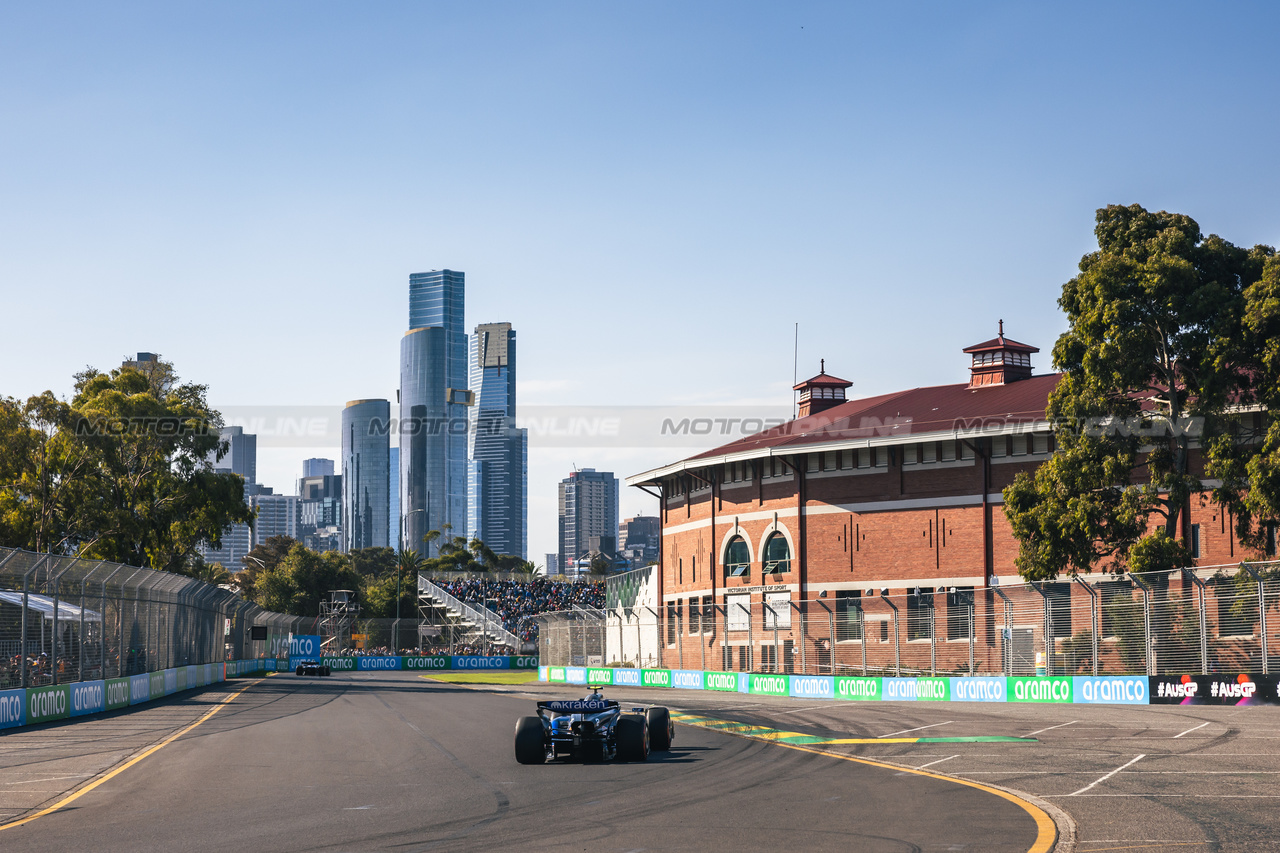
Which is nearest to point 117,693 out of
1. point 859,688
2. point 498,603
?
point 859,688

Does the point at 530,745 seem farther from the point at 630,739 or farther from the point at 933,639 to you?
the point at 933,639

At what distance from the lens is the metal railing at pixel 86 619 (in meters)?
25.0

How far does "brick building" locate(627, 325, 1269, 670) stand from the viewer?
48.3 m

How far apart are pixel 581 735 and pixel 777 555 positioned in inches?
1525

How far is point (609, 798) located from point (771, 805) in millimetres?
1882

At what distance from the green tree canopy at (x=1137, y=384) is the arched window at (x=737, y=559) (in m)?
19.5

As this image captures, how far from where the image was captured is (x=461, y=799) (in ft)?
45.4

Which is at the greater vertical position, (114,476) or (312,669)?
(114,476)

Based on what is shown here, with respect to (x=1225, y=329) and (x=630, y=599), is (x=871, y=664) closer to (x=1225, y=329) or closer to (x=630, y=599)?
(x=1225, y=329)

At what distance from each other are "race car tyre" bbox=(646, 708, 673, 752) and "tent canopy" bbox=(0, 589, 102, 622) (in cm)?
1344

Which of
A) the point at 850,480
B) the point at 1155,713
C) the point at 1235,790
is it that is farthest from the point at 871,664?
the point at 1235,790

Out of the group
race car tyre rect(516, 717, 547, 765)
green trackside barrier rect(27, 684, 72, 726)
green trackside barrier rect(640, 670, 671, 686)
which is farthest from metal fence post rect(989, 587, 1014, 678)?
green trackside barrier rect(27, 684, 72, 726)

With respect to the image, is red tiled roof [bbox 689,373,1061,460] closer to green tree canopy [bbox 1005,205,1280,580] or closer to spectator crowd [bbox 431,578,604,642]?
green tree canopy [bbox 1005,205,1280,580]

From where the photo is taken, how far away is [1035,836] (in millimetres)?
10938
